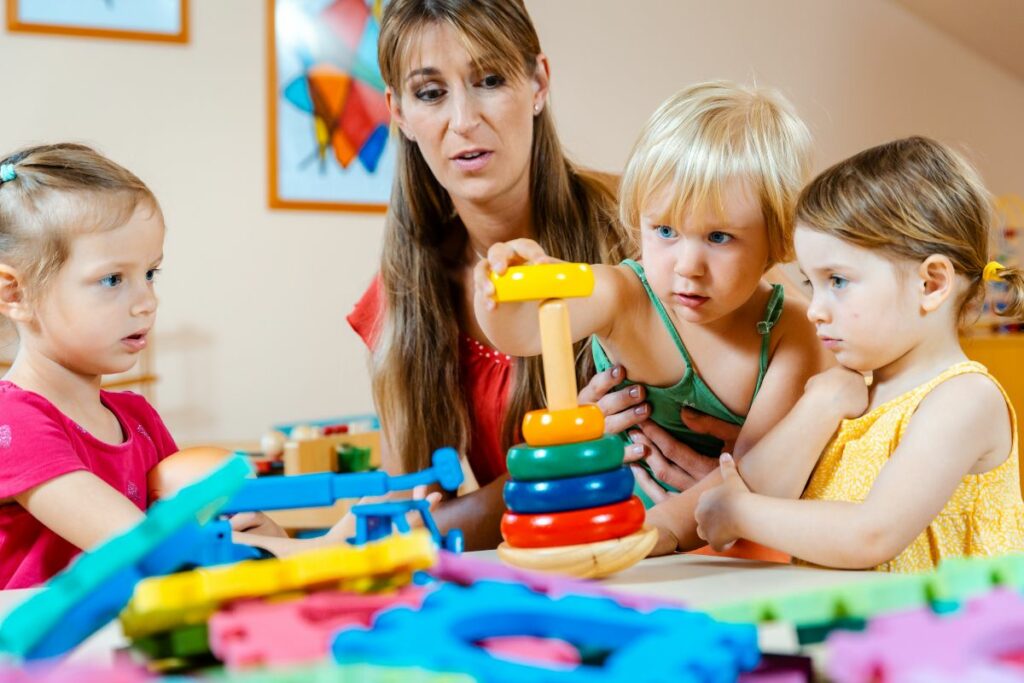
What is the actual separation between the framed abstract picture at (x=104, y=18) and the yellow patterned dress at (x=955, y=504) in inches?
138

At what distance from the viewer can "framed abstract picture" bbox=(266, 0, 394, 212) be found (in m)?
4.00

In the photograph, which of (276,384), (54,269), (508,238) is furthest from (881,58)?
(54,269)

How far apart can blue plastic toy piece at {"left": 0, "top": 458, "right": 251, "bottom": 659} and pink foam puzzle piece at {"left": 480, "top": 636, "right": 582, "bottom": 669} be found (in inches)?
5.3

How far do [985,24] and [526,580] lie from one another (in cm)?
447

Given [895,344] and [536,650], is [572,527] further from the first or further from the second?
[895,344]

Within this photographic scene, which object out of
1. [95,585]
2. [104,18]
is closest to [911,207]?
[95,585]

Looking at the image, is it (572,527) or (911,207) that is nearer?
(572,527)

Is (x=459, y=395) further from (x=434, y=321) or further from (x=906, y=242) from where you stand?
(x=906, y=242)

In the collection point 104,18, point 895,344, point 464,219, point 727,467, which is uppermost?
point 104,18

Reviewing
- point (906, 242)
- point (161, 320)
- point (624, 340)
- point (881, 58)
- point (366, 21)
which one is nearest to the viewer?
point (906, 242)

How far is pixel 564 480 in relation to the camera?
0.73 meters

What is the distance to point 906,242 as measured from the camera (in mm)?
970

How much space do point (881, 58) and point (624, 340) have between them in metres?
3.77

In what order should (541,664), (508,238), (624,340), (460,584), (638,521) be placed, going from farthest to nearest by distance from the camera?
(508,238)
(624,340)
(638,521)
(460,584)
(541,664)
